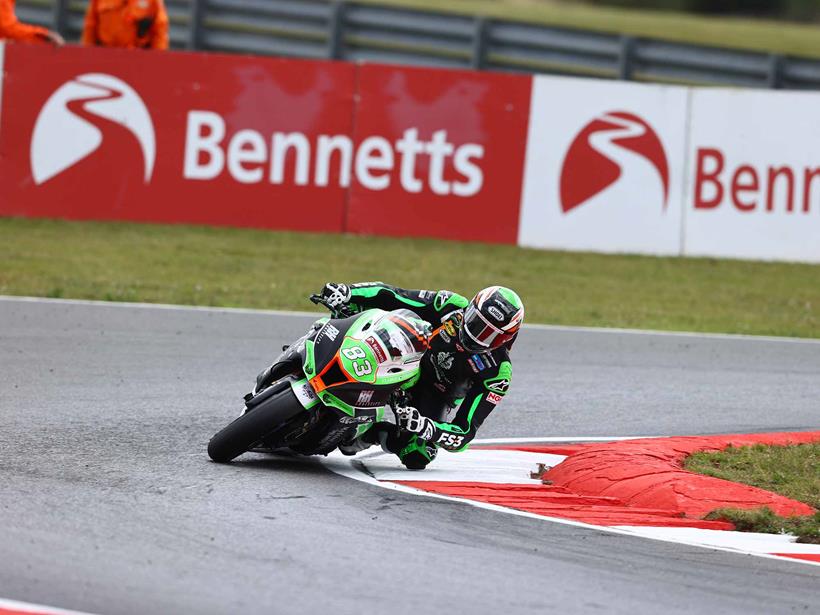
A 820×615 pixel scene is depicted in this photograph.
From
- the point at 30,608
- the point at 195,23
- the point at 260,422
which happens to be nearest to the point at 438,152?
the point at 195,23

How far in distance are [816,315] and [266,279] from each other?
5.51m

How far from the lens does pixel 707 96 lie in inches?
634

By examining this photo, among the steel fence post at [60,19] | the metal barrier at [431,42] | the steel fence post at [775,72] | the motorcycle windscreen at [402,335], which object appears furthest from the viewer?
the steel fence post at [60,19]

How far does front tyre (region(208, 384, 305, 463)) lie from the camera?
7.35 metres

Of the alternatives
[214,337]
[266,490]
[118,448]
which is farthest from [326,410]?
[214,337]

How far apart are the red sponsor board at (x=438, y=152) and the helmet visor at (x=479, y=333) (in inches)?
325

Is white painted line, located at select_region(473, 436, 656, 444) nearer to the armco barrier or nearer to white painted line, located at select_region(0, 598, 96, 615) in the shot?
white painted line, located at select_region(0, 598, 96, 615)

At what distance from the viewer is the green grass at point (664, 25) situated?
31.1 metres

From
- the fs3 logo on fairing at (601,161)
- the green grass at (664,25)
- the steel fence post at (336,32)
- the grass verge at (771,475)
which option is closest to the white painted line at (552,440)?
Result: the grass verge at (771,475)

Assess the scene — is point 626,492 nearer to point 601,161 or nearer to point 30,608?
point 30,608

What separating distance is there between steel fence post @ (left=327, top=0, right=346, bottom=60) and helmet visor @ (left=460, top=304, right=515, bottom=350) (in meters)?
15.8

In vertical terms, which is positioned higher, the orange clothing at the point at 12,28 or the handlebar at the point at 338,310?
the orange clothing at the point at 12,28

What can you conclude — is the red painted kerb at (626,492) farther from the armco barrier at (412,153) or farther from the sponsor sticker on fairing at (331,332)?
the armco barrier at (412,153)

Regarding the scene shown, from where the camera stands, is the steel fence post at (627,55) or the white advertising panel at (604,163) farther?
the steel fence post at (627,55)
